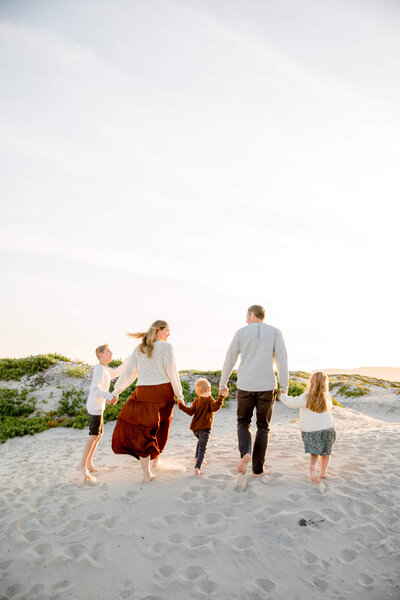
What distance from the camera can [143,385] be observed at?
6.88m

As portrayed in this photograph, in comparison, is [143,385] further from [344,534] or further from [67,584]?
[344,534]

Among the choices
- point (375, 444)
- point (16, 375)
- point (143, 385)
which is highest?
point (143, 385)

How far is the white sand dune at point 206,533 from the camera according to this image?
4465 millimetres

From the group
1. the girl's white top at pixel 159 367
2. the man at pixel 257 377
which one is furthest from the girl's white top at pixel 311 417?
the girl's white top at pixel 159 367

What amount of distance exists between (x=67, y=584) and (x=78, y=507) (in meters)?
1.71

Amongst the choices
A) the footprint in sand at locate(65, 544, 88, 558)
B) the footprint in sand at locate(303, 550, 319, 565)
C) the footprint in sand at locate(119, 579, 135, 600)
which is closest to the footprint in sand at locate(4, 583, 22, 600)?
the footprint in sand at locate(65, 544, 88, 558)

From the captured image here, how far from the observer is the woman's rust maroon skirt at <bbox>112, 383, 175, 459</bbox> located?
678cm

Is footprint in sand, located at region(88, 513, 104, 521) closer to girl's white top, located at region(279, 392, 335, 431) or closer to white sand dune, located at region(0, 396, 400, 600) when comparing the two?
white sand dune, located at region(0, 396, 400, 600)

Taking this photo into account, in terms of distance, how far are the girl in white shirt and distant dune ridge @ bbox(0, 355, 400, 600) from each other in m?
0.46

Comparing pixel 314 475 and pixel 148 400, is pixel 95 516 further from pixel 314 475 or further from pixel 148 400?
pixel 314 475

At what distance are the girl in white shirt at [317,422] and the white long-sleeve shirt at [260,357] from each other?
43cm

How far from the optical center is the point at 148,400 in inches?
269

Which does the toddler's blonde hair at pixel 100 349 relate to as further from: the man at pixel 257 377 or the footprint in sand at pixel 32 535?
the footprint in sand at pixel 32 535

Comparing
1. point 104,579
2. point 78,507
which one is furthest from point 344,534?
point 78,507
